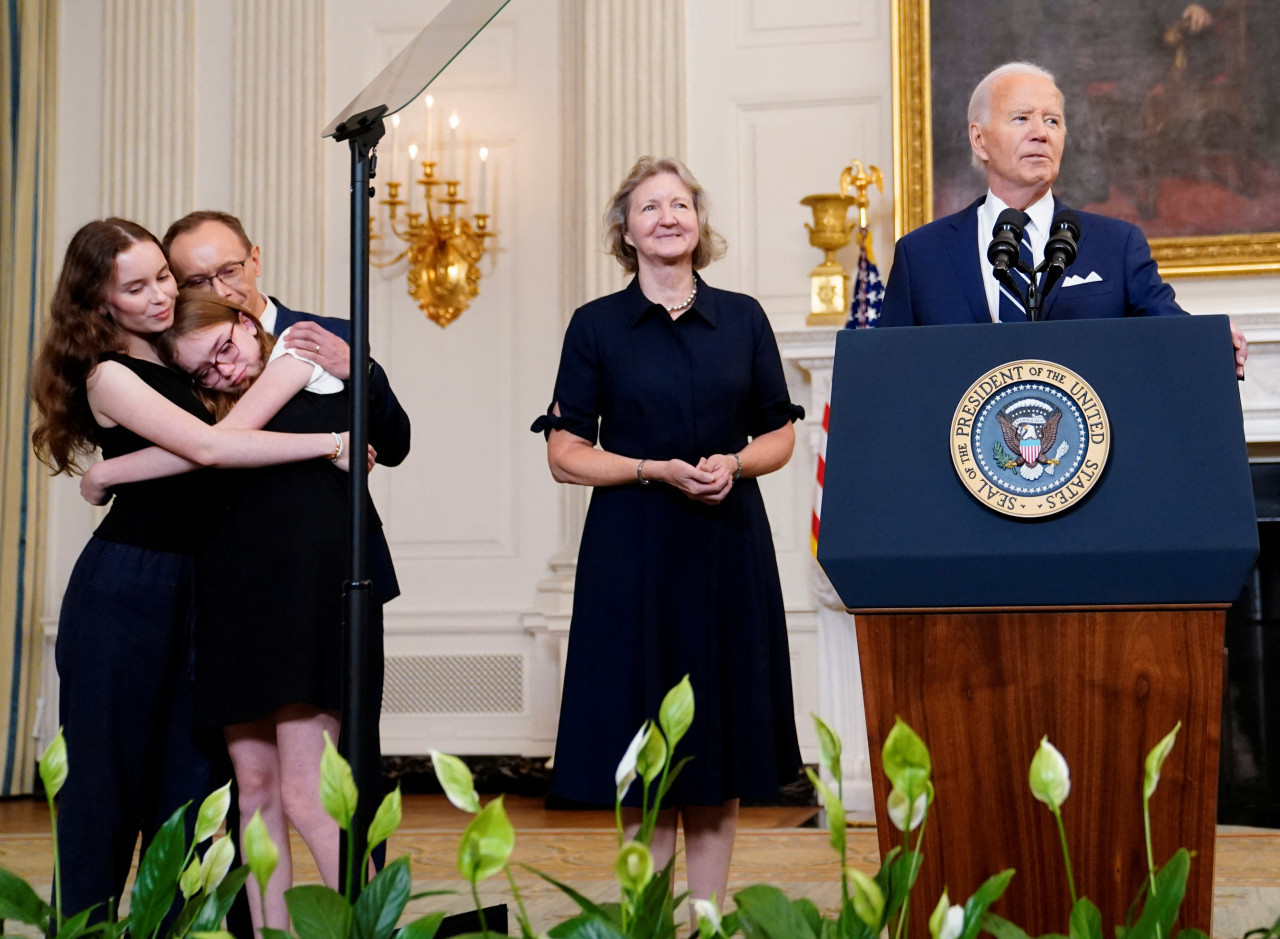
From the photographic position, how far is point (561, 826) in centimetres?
462

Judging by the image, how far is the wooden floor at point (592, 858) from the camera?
3174 mm

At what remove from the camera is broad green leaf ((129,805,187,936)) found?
1124 millimetres

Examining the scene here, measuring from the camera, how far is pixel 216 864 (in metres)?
1.14

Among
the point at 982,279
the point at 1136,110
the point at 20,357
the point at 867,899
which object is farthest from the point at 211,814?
the point at 20,357

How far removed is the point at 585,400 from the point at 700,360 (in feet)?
0.77

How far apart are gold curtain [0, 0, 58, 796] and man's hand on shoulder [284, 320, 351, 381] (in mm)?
3732

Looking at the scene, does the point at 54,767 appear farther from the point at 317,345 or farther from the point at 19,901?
the point at 317,345

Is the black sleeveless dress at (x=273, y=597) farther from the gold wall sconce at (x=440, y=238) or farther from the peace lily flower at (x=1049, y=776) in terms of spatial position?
the gold wall sconce at (x=440, y=238)

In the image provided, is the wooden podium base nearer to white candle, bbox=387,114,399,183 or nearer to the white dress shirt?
the white dress shirt

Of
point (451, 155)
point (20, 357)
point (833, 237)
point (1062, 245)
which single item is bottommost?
point (1062, 245)

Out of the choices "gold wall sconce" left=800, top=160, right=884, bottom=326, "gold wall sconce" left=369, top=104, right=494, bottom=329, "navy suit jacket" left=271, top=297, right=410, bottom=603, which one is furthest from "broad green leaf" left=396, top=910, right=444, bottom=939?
"gold wall sconce" left=369, top=104, right=494, bottom=329

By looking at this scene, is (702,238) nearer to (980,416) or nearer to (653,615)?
(653,615)

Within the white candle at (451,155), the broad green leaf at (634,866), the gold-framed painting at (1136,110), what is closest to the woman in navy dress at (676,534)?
the broad green leaf at (634,866)

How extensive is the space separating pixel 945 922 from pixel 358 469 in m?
0.91
